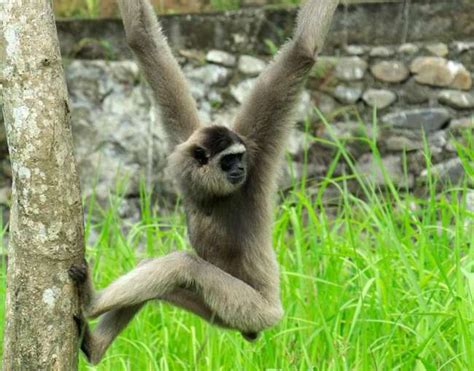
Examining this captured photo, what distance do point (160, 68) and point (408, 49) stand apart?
18.3ft

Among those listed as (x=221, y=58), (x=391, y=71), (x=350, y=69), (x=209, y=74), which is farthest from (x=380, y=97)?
(x=209, y=74)

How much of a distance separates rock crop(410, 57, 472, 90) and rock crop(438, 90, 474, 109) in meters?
0.08

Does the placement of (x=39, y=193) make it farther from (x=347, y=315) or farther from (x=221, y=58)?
(x=221, y=58)

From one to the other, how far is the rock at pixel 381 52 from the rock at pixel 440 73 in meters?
0.29

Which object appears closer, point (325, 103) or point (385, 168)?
point (385, 168)

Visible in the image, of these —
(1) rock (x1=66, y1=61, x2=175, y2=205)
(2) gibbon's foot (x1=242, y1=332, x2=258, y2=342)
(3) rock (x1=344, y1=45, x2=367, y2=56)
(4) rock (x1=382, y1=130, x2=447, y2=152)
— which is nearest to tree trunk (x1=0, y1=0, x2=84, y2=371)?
(2) gibbon's foot (x1=242, y1=332, x2=258, y2=342)

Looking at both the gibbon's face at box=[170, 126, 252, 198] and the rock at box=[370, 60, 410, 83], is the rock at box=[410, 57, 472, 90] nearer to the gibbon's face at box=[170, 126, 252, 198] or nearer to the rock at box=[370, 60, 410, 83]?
the rock at box=[370, 60, 410, 83]

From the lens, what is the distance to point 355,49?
11.4m

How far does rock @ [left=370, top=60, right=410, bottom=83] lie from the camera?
11273mm

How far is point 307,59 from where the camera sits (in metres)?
6.13

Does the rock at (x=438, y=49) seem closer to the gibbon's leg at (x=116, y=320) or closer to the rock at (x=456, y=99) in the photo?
the rock at (x=456, y=99)

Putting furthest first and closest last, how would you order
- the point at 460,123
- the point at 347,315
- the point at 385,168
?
the point at 385,168 → the point at 460,123 → the point at 347,315

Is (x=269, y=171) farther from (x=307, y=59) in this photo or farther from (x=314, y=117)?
(x=314, y=117)

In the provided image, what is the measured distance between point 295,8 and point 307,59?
5256 mm
